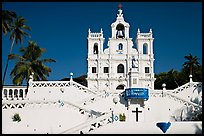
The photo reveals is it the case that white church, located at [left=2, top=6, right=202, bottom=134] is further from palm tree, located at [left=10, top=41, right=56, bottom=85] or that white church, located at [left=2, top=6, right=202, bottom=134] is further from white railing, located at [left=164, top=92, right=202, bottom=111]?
palm tree, located at [left=10, top=41, right=56, bottom=85]

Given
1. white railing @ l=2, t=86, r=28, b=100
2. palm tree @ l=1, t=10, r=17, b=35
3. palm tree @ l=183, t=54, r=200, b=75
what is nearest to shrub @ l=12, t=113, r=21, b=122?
white railing @ l=2, t=86, r=28, b=100

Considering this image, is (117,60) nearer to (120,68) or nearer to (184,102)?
(120,68)

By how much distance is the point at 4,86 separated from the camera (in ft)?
91.8

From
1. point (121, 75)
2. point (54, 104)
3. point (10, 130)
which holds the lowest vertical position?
point (10, 130)

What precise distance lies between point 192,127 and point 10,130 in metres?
12.5

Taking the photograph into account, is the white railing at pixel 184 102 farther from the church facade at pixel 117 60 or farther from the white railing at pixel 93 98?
the church facade at pixel 117 60

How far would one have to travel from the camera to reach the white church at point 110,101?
18547 millimetres

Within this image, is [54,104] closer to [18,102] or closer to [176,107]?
[18,102]

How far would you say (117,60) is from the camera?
1683 inches

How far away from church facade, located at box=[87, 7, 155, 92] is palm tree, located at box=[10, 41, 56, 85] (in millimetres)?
6123

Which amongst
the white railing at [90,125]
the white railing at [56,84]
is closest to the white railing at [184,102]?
the white railing at [56,84]

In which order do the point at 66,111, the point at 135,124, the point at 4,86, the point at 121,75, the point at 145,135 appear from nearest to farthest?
1. the point at 145,135
2. the point at 135,124
3. the point at 66,111
4. the point at 4,86
5. the point at 121,75

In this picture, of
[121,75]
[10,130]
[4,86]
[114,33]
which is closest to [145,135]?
[10,130]

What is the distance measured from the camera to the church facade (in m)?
42.0
